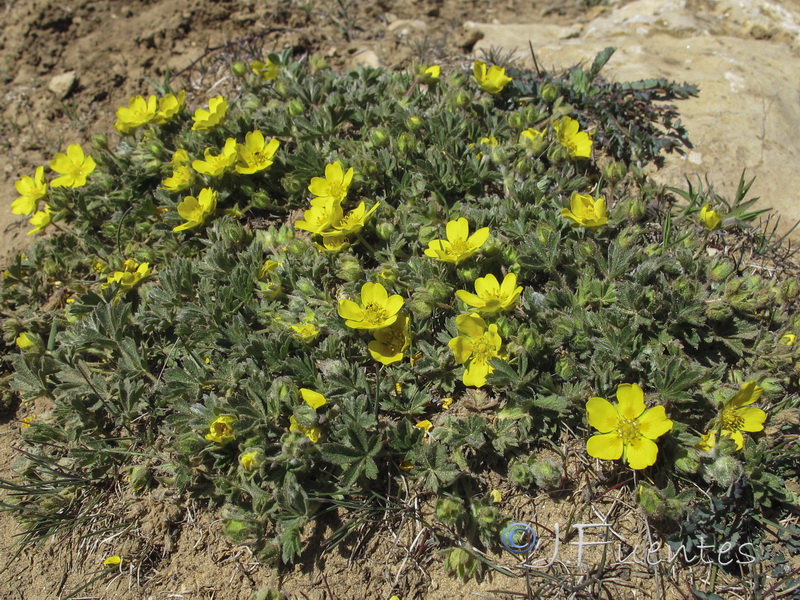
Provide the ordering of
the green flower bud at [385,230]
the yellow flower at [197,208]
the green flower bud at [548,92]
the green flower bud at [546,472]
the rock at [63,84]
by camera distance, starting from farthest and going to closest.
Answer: the rock at [63,84] → the green flower bud at [548,92] → the yellow flower at [197,208] → the green flower bud at [385,230] → the green flower bud at [546,472]

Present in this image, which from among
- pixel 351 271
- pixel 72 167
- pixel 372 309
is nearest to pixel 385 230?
pixel 351 271

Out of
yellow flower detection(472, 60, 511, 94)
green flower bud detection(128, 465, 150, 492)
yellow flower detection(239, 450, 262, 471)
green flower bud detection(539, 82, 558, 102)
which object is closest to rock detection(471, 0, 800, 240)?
green flower bud detection(539, 82, 558, 102)

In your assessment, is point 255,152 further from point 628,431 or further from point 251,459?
point 628,431

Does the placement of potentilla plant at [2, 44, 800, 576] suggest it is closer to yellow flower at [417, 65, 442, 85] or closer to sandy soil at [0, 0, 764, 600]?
yellow flower at [417, 65, 442, 85]

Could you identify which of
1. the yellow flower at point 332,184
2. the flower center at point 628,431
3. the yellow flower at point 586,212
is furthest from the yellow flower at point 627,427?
the yellow flower at point 332,184

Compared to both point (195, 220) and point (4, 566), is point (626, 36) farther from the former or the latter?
point (4, 566)

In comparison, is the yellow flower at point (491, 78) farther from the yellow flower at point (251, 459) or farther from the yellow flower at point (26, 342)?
the yellow flower at point (26, 342)
